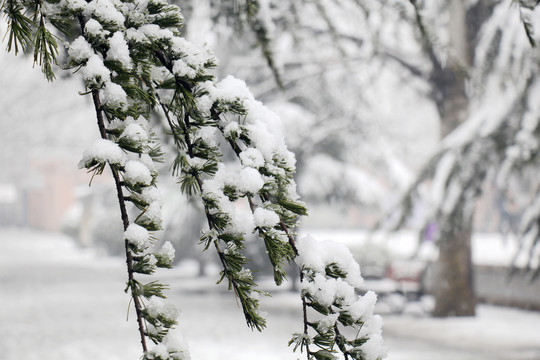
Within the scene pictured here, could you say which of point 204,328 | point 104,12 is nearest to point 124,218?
point 104,12

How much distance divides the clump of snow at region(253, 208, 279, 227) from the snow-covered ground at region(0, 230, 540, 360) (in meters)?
5.66

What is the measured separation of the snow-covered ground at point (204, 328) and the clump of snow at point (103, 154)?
A: 18.9 ft

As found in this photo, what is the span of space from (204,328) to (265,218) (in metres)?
9.36

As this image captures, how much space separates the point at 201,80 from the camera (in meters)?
1.19

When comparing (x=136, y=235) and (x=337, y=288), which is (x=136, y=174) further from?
(x=337, y=288)

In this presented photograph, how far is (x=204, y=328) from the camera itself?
1013 cm

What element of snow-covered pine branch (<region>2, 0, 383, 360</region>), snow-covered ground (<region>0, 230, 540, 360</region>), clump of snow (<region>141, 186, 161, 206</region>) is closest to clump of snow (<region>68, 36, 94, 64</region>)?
snow-covered pine branch (<region>2, 0, 383, 360</region>)

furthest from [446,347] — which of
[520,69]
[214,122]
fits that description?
[214,122]

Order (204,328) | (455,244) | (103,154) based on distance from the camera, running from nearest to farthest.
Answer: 1. (103,154)
2. (204,328)
3. (455,244)

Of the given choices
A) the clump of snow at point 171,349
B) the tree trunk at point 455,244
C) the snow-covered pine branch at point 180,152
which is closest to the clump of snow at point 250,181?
the snow-covered pine branch at point 180,152

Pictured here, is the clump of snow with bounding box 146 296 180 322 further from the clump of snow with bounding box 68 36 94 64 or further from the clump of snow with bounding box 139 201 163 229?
the clump of snow with bounding box 68 36 94 64

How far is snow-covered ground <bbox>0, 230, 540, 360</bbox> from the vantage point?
8164 mm

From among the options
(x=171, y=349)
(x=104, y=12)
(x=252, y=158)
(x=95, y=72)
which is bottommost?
(x=171, y=349)

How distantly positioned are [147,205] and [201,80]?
26cm
